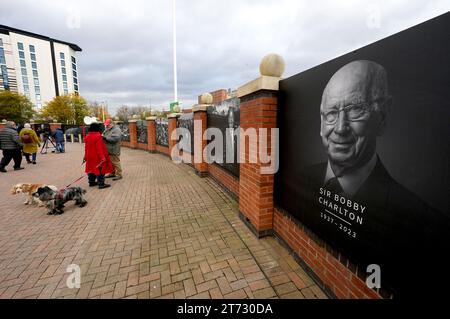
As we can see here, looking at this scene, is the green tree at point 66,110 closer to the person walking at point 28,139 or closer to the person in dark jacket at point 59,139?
the person in dark jacket at point 59,139

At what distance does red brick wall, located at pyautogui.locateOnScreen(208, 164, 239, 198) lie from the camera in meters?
4.82

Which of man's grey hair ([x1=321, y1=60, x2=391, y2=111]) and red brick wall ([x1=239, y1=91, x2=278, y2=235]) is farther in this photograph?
red brick wall ([x1=239, y1=91, x2=278, y2=235])

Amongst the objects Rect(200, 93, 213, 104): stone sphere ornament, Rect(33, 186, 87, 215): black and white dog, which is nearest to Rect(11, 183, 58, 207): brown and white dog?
Rect(33, 186, 87, 215): black and white dog

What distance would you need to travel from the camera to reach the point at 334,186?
204 centimetres

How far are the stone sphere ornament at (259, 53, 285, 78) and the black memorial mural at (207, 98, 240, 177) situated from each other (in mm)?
1370

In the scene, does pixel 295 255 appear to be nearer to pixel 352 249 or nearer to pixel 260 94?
pixel 352 249

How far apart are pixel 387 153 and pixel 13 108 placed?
180 feet

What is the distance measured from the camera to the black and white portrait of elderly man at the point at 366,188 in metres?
1.41

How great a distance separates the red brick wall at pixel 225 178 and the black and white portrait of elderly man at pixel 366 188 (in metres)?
2.72

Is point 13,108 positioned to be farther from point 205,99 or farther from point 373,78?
point 373,78

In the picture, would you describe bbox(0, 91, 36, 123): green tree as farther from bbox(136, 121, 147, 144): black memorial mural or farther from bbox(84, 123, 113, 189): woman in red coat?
bbox(84, 123, 113, 189): woman in red coat

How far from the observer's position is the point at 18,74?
188ft

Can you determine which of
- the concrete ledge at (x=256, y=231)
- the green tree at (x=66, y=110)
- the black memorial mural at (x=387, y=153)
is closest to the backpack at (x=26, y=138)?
the concrete ledge at (x=256, y=231)

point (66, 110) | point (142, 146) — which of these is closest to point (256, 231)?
point (142, 146)
